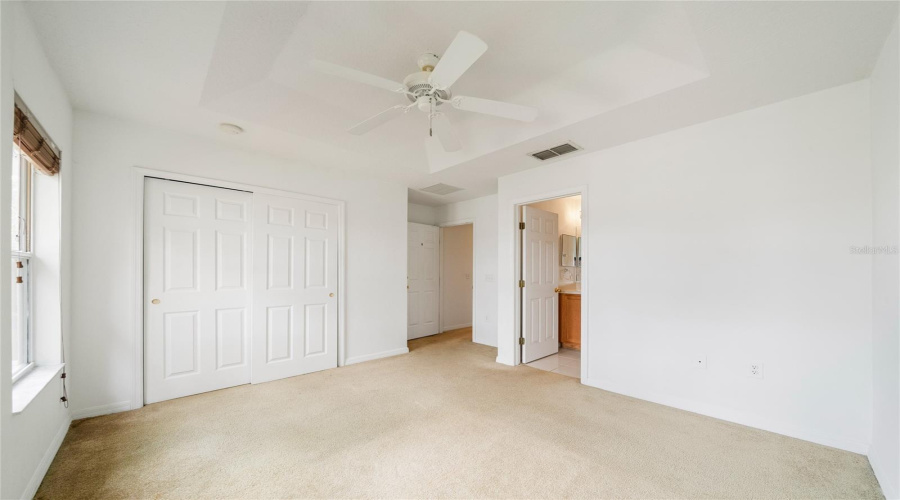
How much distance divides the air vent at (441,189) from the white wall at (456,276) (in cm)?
114

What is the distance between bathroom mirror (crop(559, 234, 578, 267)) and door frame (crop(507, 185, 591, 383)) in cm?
141

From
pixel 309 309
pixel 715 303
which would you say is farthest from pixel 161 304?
pixel 715 303

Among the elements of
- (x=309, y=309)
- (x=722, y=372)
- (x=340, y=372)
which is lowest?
(x=340, y=372)

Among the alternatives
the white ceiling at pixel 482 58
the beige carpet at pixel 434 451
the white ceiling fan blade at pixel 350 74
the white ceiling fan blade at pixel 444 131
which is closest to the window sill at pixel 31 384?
the beige carpet at pixel 434 451

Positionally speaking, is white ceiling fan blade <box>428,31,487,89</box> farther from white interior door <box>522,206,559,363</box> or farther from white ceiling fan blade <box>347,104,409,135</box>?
white interior door <box>522,206,559,363</box>

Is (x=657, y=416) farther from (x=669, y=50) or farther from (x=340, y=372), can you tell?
(x=340, y=372)

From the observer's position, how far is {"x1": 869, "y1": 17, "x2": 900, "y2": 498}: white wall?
1766mm

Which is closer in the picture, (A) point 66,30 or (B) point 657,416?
(A) point 66,30

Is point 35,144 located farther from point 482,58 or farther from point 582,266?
point 582,266

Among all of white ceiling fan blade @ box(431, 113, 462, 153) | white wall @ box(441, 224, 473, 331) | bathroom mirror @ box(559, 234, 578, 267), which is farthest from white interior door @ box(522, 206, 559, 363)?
white wall @ box(441, 224, 473, 331)

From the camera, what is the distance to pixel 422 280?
19.5ft

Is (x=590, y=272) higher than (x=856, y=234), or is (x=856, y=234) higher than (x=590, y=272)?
(x=856, y=234)

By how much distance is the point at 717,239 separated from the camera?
9.05ft

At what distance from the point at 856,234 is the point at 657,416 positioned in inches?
69.9
